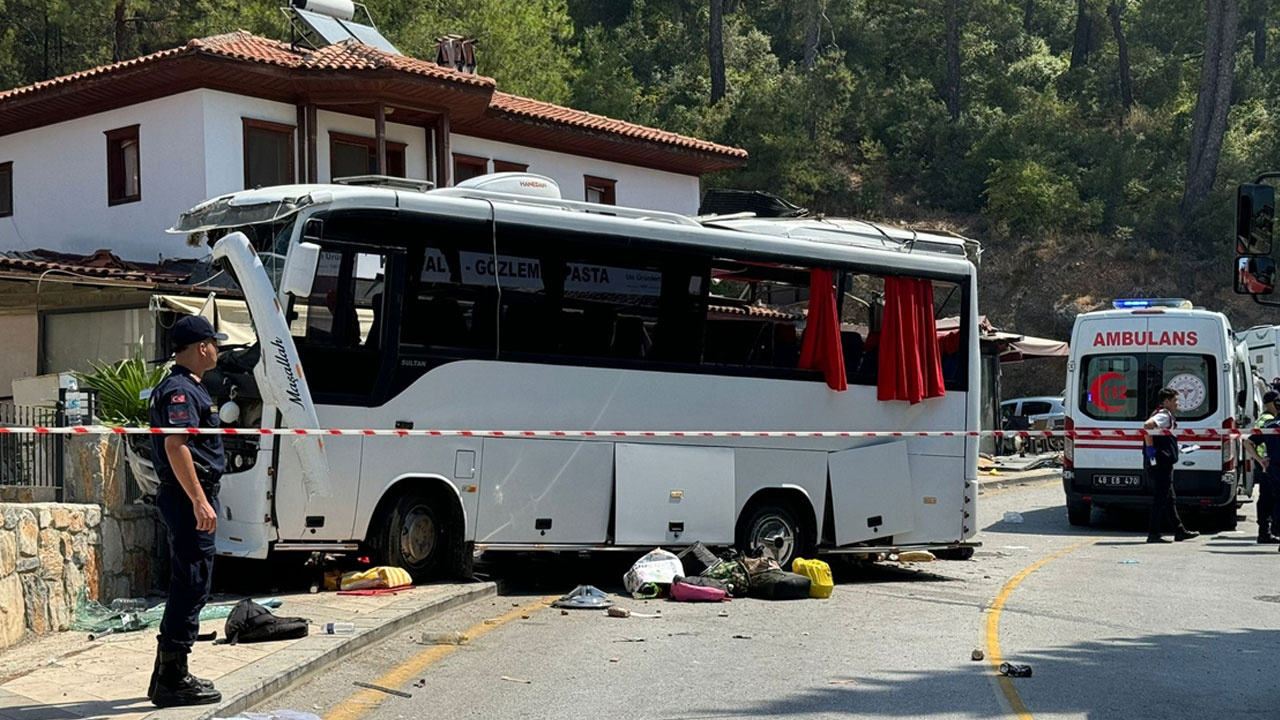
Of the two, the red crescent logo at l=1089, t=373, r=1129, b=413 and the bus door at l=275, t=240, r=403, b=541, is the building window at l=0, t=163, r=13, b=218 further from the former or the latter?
the red crescent logo at l=1089, t=373, r=1129, b=413

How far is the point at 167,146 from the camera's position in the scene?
83.3 feet

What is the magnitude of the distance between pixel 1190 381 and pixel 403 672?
1530 cm

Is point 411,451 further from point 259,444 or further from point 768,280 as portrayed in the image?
point 768,280

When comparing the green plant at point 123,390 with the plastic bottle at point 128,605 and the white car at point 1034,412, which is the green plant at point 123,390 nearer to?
the plastic bottle at point 128,605

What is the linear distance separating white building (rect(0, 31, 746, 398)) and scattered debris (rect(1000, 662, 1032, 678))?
1562 centimetres

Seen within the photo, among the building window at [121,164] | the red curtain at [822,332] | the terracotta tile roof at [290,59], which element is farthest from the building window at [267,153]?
the red curtain at [822,332]

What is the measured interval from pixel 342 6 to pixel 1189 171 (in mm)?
35654

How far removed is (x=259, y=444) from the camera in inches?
461

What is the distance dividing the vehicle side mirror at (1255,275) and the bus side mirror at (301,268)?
25.9 feet

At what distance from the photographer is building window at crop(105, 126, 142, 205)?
85.6 ft

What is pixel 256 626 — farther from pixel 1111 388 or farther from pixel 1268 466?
pixel 1111 388

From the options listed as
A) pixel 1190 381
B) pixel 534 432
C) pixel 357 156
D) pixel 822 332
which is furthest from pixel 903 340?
pixel 357 156

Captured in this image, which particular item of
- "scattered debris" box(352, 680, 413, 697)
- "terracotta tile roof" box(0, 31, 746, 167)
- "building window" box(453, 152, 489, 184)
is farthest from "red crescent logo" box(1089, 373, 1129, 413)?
"scattered debris" box(352, 680, 413, 697)

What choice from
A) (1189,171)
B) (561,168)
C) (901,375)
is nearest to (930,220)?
(1189,171)
